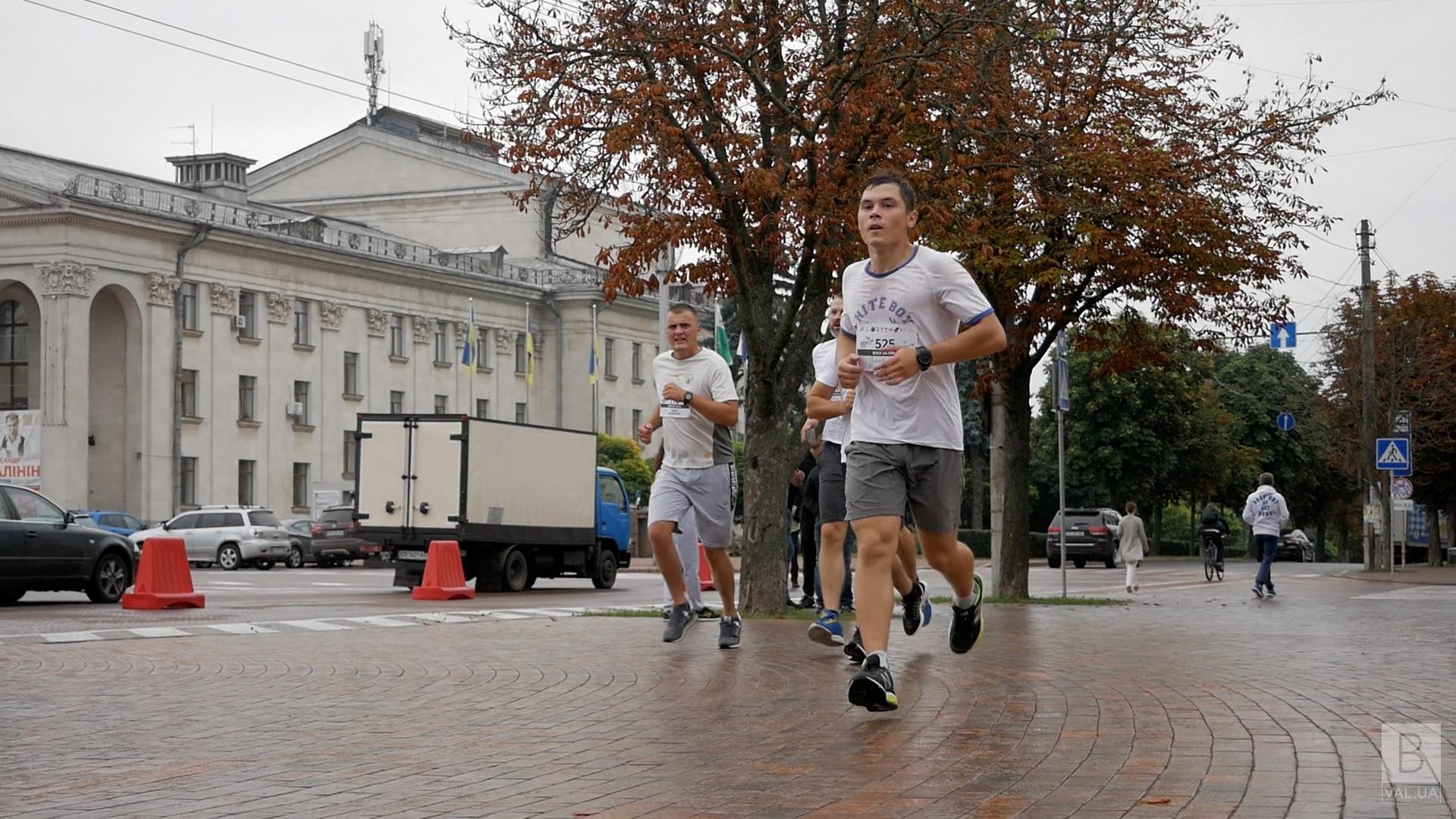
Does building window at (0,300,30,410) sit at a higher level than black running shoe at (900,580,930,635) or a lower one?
higher

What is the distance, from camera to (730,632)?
11523mm

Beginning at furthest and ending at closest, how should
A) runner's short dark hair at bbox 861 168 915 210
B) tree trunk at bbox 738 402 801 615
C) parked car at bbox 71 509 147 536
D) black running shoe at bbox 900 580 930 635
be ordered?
1. parked car at bbox 71 509 147 536
2. tree trunk at bbox 738 402 801 615
3. black running shoe at bbox 900 580 930 635
4. runner's short dark hair at bbox 861 168 915 210

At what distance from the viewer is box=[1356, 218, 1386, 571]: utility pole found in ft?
149

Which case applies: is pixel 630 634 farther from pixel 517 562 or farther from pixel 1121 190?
pixel 517 562

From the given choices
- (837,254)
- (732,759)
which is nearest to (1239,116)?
(837,254)

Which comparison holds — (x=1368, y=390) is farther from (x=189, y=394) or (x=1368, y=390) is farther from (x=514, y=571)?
(x=189, y=394)

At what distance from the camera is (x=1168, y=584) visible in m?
35.3

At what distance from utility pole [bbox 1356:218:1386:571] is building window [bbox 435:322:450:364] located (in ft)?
131

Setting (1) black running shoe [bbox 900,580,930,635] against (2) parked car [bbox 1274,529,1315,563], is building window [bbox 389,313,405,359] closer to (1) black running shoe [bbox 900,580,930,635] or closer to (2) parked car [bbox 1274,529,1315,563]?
(2) parked car [bbox 1274,529,1315,563]

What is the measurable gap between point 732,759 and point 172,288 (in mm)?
59746

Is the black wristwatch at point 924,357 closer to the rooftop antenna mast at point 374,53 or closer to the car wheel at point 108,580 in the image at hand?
the car wheel at point 108,580

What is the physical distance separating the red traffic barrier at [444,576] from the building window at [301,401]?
44707 millimetres

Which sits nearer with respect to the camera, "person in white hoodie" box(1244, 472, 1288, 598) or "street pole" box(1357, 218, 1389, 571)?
"person in white hoodie" box(1244, 472, 1288, 598)

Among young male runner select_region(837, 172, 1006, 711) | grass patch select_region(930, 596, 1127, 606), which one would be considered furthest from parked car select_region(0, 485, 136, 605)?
young male runner select_region(837, 172, 1006, 711)
